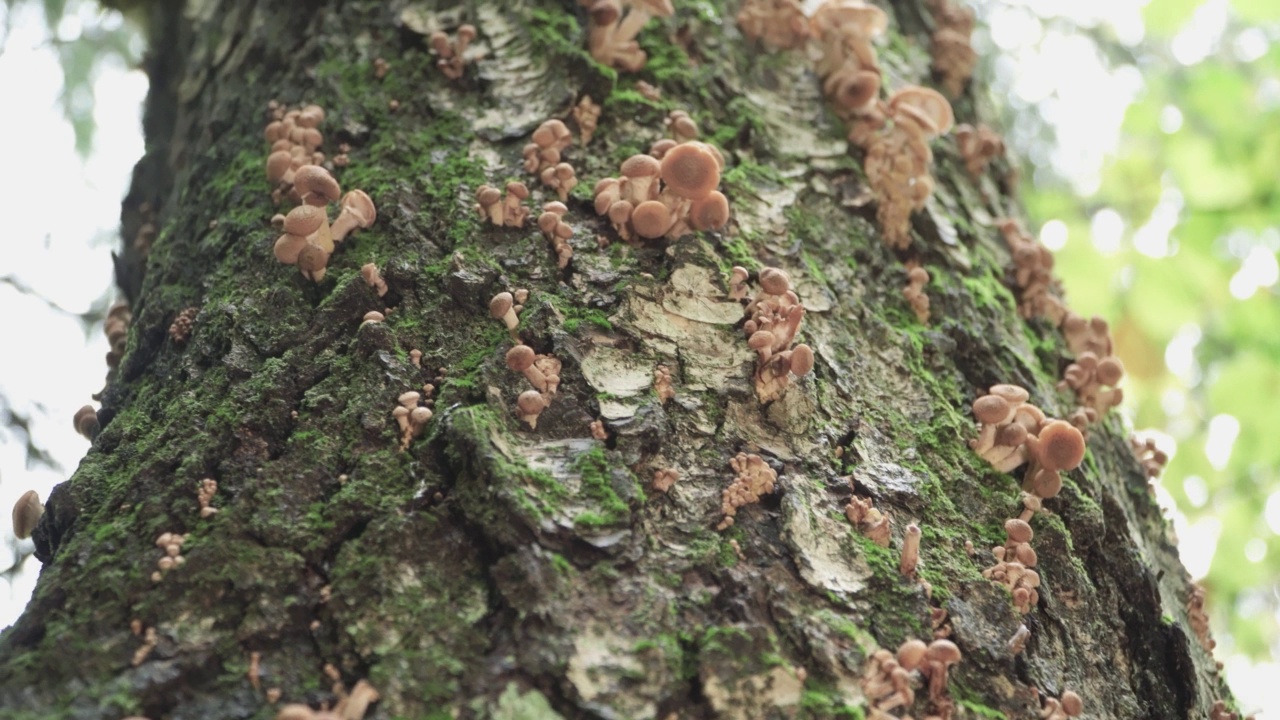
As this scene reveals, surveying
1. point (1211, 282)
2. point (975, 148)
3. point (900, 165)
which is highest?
point (900, 165)

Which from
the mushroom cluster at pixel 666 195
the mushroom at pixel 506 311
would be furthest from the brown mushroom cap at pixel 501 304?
the mushroom cluster at pixel 666 195

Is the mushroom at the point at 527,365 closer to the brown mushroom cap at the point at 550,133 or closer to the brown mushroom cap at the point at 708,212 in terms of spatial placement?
the brown mushroom cap at the point at 708,212

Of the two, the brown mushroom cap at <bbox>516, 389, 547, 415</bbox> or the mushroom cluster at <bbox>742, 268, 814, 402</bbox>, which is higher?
the brown mushroom cap at <bbox>516, 389, 547, 415</bbox>

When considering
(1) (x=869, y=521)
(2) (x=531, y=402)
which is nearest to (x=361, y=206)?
(2) (x=531, y=402)

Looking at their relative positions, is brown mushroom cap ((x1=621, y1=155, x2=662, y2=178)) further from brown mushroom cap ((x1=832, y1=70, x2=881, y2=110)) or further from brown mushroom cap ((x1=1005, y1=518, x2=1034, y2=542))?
brown mushroom cap ((x1=1005, y1=518, x2=1034, y2=542))

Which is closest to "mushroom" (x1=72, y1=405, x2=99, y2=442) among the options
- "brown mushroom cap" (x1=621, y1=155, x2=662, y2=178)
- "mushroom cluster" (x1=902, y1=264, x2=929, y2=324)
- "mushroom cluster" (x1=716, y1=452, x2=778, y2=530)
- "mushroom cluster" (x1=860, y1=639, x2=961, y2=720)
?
"brown mushroom cap" (x1=621, y1=155, x2=662, y2=178)

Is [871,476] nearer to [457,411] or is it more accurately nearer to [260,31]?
[457,411]

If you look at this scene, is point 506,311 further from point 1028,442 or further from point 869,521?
point 1028,442
